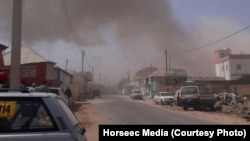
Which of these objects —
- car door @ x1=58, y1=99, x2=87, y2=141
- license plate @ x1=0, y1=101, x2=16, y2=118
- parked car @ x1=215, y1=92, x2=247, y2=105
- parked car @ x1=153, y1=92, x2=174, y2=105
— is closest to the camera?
license plate @ x1=0, y1=101, x2=16, y2=118

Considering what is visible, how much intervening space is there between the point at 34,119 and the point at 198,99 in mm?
25672

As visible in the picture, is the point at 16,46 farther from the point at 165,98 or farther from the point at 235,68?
the point at 235,68

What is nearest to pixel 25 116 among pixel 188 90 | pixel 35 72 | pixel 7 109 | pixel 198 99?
pixel 7 109

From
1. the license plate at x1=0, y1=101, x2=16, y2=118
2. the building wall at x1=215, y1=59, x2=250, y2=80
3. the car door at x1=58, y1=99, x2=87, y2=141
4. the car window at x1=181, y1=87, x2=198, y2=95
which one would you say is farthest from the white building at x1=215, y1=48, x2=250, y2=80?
the license plate at x1=0, y1=101, x2=16, y2=118

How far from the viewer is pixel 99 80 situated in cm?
15088

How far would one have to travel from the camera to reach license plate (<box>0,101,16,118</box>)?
4.65m

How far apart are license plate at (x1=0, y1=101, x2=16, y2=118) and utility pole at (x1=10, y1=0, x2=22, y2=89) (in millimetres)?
8034

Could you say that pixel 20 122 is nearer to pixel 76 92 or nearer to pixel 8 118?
pixel 8 118

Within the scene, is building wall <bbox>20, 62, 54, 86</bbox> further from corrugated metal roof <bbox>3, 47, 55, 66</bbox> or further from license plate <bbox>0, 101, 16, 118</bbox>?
license plate <bbox>0, 101, 16, 118</bbox>

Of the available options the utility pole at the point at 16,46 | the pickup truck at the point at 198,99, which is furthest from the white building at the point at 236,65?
the utility pole at the point at 16,46

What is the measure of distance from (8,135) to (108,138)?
5.85 ft

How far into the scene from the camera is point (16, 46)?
12.7 metres

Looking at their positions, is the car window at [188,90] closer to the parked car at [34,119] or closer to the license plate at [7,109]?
the parked car at [34,119]

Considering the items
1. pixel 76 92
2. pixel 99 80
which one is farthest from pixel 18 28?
pixel 99 80
